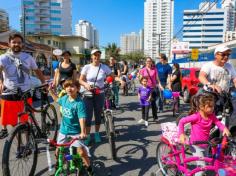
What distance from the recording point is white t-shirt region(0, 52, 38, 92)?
151 inches

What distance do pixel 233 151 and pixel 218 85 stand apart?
143 centimetres

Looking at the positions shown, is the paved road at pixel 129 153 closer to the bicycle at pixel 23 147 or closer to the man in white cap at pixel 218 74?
the bicycle at pixel 23 147

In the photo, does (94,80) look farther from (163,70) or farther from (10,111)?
(163,70)

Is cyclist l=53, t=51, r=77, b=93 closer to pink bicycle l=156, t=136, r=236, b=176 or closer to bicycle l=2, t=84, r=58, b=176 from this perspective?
bicycle l=2, t=84, r=58, b=176

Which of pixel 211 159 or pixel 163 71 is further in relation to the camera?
pixel 163 71

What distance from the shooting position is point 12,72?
391 centimetres

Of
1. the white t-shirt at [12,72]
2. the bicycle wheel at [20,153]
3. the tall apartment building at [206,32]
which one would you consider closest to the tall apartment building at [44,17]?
the tall apartment building at [206,32]

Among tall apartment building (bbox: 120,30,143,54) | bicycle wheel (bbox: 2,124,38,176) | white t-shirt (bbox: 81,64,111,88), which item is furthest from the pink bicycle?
tall apartment building (bbox: 120,30,143,54)

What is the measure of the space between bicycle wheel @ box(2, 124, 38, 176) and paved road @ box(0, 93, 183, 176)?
12.3 inches

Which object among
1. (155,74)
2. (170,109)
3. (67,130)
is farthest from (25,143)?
(170,109)

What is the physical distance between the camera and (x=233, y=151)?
104 inches

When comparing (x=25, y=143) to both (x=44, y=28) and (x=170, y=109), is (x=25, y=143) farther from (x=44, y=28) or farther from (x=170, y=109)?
(x=44, y=28)

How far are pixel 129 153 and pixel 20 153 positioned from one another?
190cm

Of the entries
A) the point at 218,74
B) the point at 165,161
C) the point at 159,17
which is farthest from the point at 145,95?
the point at 159,17
